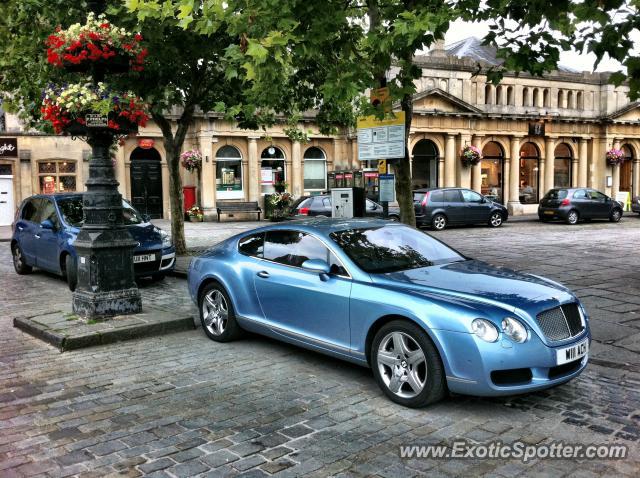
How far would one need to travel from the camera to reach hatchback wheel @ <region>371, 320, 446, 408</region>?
4645 millimetres


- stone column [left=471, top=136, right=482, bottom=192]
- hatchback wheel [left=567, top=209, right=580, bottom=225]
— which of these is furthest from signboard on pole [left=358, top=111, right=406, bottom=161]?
stone column [left=471, top=136, right=482, bottom=192]

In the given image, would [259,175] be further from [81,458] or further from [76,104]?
[81,458]

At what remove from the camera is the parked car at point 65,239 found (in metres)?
10.6

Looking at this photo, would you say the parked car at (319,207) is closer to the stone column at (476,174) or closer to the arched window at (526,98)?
the stone column at (476,174)

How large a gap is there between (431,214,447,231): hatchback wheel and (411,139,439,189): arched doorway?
8.99m

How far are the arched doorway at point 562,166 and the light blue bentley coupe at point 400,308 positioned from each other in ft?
109

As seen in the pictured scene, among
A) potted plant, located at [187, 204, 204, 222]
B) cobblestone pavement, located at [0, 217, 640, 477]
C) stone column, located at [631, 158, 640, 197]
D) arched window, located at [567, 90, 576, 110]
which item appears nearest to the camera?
cobblestone pavement, located at [0, 217, 640, 477]

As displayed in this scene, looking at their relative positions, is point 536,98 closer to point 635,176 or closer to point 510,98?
point 510,98

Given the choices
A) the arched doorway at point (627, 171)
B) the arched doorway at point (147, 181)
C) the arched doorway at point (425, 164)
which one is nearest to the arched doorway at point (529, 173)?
the arched doorway at point (425, 164)

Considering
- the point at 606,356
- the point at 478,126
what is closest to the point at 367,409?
the point at 606,356

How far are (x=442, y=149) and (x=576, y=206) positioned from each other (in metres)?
8.59

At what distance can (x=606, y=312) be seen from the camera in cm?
833

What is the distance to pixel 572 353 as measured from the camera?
15.6 ft

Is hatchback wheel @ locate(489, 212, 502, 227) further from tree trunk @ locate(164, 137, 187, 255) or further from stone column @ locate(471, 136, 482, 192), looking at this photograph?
tree trunk @ locate(164, 137, 187, 255)
